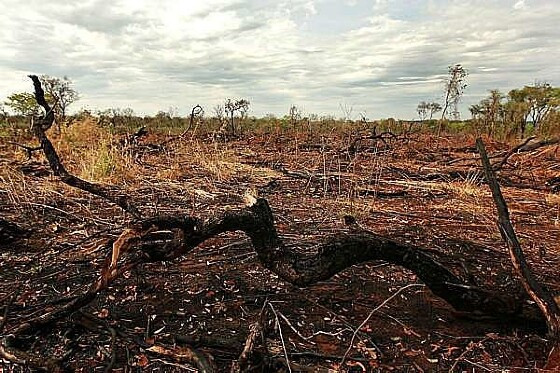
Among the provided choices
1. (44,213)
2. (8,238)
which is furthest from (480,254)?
(44,213)

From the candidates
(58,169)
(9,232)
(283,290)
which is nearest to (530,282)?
(283,290)

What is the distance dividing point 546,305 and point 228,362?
4.23 feet

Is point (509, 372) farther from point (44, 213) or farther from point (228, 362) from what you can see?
point (44, 213)

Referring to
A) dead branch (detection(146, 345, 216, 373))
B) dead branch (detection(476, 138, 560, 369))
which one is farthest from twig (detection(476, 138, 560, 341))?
dead branch (detection(146, 345, 216, 373))

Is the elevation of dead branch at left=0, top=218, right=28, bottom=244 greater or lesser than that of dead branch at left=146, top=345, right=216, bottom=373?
greater

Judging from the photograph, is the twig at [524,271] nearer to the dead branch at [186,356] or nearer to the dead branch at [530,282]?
the dead branch at [530,282]

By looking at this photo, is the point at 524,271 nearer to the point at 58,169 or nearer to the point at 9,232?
the point at 58,169

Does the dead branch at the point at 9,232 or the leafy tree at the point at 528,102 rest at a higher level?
the leafy tree at the point at 528,102

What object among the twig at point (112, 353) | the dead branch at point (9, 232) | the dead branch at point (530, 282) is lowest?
the twig at point (112, 353)

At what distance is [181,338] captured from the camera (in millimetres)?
1942

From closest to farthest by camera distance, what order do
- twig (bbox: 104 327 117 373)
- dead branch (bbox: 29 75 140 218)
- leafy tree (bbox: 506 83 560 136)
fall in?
twig (bbox: 104 327 117 373) < dead branch (bbox: 29 75 140 218) < leafy tree (bbox: 506 83 560 136)

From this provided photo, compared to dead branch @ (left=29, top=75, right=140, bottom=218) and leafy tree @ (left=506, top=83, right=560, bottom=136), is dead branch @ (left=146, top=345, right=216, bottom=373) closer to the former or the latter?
dead branch @ (left=29, top=75, right=140, bottom=218)

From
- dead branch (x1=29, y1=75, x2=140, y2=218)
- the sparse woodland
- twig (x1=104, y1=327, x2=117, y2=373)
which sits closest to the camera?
twig (x1=104, y1=327, x2=117, y2=373)

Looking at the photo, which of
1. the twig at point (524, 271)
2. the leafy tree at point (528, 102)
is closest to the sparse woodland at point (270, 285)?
the twig at point (524, 271)
